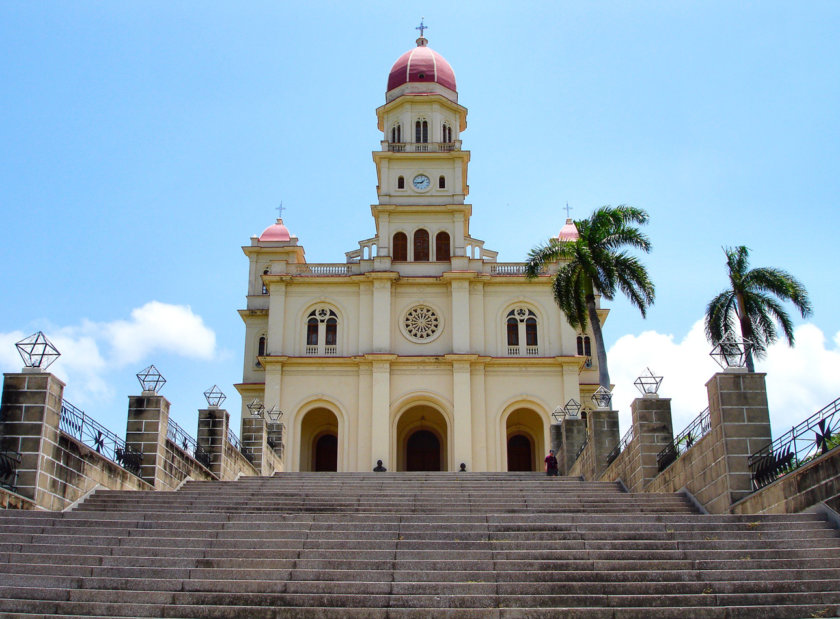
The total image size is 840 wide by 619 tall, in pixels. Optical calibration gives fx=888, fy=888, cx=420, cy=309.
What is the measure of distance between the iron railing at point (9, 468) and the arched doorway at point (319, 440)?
86.0 ft

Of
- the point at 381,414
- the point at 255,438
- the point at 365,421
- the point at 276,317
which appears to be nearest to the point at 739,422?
the point at 255,438

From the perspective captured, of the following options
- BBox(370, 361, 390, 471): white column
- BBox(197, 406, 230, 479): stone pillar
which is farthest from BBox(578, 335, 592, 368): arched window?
BBox(197, 406, 230, 479): stone pillar

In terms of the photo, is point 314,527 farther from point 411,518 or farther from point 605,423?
point 605,423

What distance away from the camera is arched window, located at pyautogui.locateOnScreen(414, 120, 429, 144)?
154ft

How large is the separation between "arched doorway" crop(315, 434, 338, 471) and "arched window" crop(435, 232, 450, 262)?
10.4 metres

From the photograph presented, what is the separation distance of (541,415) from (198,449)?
20668mm

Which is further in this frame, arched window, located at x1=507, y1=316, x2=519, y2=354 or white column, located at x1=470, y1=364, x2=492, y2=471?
arched window, located at x1=507, y1=316, x2=519, y2=354

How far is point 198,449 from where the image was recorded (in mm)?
23625

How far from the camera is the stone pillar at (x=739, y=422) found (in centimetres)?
1448

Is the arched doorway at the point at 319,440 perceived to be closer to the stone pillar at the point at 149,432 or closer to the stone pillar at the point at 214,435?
the stone pillar at the point at 214,435

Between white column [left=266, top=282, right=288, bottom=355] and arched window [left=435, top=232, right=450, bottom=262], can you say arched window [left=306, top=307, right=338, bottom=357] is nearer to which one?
white column [left=266, top=282, right=288, bottom=355]

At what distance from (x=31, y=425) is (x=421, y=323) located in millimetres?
27386

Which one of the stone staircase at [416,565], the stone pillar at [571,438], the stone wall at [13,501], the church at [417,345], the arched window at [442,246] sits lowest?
the stone staircase at [416,565]

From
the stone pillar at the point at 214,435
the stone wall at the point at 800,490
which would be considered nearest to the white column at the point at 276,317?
the stone pillar at the point at 214,435
